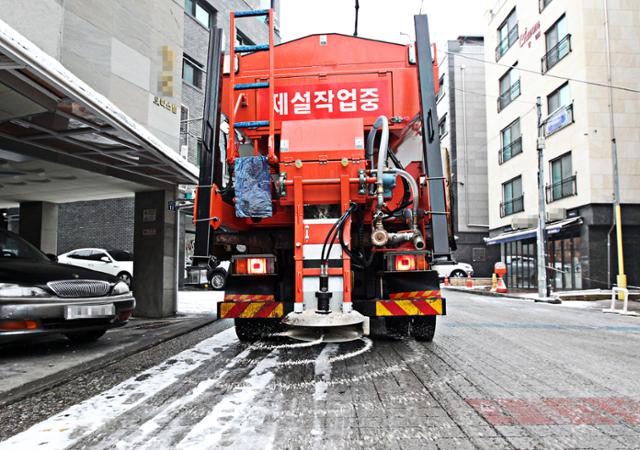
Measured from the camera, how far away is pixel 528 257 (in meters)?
23.8

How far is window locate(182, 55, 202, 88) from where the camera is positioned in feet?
67.4

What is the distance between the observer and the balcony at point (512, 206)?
81.4ft

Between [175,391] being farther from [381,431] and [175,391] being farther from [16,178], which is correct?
[16,178]

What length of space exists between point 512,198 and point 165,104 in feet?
67.9

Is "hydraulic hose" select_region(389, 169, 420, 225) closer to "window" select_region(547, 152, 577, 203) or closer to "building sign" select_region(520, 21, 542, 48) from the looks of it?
"window" select_region(547, 152, 577, 203)

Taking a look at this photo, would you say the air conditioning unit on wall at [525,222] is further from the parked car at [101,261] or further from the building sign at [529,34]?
the parked car at [101,261]

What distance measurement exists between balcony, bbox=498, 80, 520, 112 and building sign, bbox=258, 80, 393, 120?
21820mm

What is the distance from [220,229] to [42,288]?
1.96 meters

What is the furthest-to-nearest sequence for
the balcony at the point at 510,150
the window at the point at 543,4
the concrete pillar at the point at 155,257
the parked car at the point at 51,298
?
the balcony at the point at 510,150, the window at the point at 543,4, the concrete pillar at the point at 155,257, the parked car at the point at 51,298

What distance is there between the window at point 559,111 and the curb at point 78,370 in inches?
593

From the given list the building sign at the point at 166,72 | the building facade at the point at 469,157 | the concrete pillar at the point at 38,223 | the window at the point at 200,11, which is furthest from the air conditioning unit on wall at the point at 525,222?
the concrete pillar at the point at 38,223

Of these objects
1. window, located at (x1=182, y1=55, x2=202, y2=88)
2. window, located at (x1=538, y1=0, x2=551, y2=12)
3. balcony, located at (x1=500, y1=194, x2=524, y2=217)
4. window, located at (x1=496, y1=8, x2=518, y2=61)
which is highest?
window, located at (x1=496, y1=8, x2=518, y2=61)

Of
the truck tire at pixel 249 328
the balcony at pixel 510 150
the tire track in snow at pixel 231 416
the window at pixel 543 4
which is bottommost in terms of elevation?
the tire track in snow at pixel 231 416

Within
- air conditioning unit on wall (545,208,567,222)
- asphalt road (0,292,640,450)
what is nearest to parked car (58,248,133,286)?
asphalt road (0,292,640,450)
